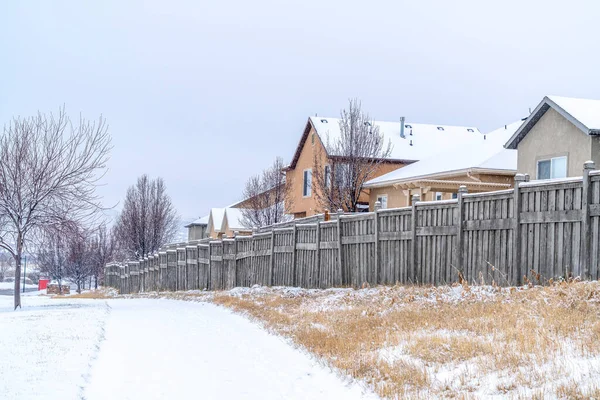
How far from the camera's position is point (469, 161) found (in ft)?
86.4

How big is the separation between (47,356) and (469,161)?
65.3ft

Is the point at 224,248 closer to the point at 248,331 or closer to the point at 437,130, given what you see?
the point at 248,331

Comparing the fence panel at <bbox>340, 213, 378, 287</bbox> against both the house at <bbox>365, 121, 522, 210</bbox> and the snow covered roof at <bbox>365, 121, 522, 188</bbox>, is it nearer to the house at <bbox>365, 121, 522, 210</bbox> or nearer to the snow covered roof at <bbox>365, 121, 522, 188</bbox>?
the house at <bbox>365, 121, 522, 210</bbox>

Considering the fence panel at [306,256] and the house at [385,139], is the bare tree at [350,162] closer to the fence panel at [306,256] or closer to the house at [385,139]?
the house at [385,139]

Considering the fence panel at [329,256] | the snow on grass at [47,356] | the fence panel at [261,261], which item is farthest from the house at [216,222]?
the snow on grass at [47,356]

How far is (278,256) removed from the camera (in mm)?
22719

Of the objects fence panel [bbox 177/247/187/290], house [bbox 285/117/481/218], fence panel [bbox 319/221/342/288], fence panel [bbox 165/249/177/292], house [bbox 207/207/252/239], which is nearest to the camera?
fence panel [bbox 319/221/342/288]

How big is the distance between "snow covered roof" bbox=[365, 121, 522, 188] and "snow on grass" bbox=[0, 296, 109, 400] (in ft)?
51.6

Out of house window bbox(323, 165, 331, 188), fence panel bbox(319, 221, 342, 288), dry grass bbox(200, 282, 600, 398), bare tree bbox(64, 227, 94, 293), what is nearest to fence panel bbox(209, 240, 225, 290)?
house window bbox(323, 165, 331, 188)

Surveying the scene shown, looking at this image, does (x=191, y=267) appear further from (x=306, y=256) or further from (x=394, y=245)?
(x=394, y=245)

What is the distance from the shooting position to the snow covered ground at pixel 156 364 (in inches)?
305

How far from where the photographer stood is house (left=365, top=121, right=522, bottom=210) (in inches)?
1000

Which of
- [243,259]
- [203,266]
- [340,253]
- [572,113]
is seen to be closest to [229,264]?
[243,259]

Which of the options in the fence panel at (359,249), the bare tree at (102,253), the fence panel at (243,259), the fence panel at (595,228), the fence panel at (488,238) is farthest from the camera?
the bare tree at (102,253)
